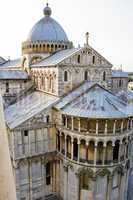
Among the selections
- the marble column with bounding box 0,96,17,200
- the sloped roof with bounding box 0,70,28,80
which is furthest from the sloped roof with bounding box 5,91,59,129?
the marble column with bounding box 0,96,17,200

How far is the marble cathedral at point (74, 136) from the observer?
19.1m

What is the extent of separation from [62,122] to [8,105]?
11.2 meters

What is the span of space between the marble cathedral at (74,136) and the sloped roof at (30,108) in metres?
0.11

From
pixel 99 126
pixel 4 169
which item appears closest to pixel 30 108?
pixel 99 126

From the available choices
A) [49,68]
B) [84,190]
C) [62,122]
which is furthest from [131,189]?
[49,68]

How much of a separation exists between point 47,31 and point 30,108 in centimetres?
1270

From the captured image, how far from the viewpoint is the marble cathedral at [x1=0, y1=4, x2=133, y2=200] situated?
19.1 metres

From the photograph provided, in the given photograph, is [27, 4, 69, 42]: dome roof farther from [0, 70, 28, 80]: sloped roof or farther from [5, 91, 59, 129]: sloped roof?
[5, 91, 59, 129]: sloped roof

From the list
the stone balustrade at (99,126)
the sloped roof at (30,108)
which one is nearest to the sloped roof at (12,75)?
the sloped roof at (30,108)

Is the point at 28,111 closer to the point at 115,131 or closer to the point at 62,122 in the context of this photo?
the point at 62,122

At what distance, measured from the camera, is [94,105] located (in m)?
19.6

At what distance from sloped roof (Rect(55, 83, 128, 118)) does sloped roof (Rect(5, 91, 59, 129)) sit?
5.77ft

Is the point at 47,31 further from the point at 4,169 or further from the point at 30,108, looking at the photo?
the point at 4,169

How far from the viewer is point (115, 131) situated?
19.0 metres
